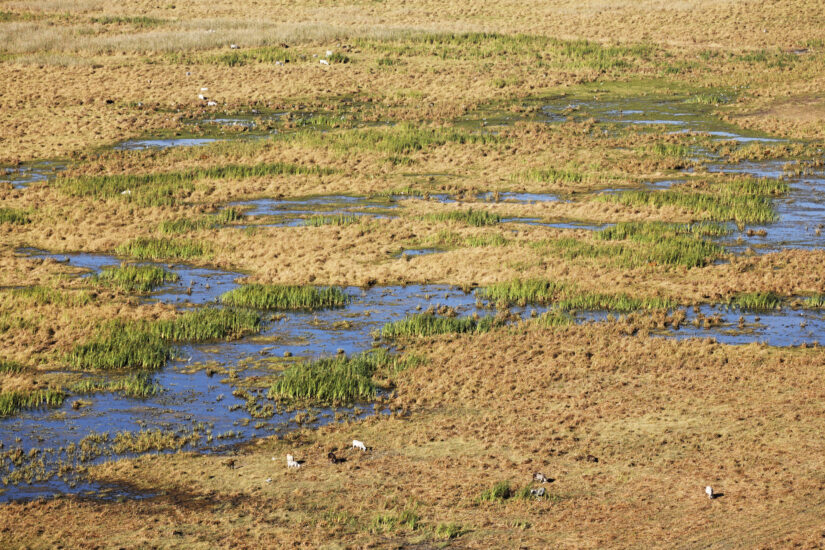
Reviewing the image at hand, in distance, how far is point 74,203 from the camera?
24.8 meters

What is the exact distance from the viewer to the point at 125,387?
1488 centimetres

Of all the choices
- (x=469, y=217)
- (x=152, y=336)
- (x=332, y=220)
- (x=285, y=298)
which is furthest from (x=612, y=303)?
(x=152, y=336)

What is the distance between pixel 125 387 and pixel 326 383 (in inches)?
111

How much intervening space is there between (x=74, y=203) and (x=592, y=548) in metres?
18.0

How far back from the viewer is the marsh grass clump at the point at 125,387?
580 inches

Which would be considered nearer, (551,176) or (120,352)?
(120,352)

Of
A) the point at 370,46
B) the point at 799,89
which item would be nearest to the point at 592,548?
the point at 799,89

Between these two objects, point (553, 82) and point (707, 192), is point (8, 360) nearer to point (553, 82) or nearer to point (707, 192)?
point (707, 192)

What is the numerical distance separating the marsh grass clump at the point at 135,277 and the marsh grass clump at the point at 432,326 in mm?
4987

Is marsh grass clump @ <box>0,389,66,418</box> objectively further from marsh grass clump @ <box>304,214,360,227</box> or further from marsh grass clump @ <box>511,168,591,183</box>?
marsh grass clump @ <box>511,168,591,183</box>

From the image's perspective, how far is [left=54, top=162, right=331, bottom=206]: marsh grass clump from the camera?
993 inches

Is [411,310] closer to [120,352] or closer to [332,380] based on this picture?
[332,380]

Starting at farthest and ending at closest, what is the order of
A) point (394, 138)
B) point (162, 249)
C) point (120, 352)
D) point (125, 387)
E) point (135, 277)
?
point (394, 138) < point (162, 249) < point (135, 277) < point (120, 352) < point (125, 387)

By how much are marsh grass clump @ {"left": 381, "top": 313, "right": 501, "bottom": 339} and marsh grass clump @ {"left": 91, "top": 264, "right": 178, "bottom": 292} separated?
499cm
